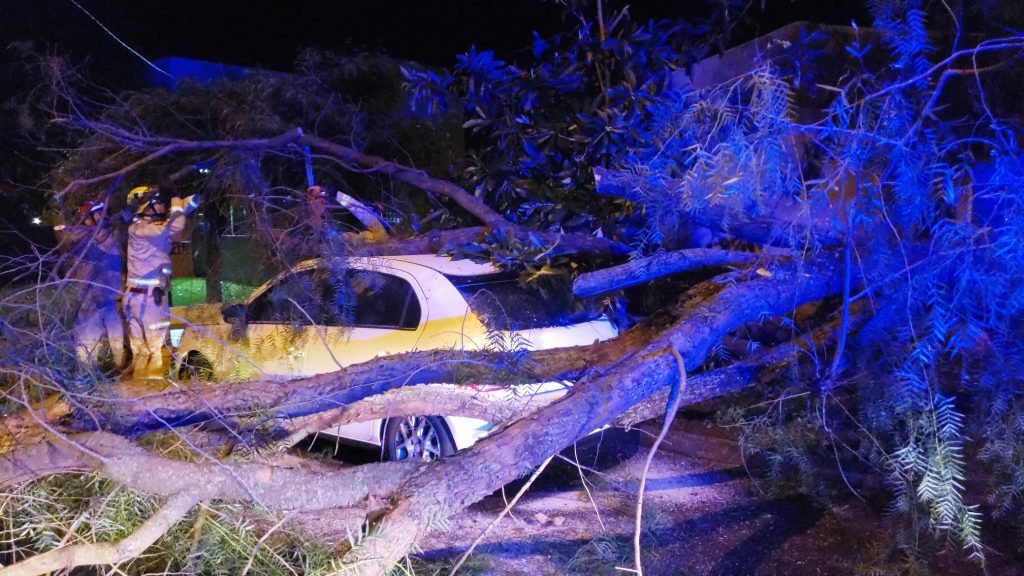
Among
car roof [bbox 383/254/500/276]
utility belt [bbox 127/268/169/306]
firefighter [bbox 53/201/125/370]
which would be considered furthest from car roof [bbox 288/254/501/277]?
utility belt [bbox 127/268/169/306]

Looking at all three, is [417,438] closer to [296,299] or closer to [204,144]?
[296,299]

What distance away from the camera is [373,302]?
18.8 feet

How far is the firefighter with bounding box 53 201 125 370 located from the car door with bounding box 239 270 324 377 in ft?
3.43

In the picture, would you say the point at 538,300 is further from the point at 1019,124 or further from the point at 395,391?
the point at 1019,124

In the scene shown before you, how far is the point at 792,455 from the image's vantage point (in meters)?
4.82

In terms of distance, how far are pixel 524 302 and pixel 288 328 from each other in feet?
5.97

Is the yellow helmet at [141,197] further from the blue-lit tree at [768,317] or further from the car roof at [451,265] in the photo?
the car roof at [451,265]

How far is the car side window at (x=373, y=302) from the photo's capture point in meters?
5.38

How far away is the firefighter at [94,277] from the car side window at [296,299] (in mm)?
1126

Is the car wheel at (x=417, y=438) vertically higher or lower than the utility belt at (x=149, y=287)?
lower

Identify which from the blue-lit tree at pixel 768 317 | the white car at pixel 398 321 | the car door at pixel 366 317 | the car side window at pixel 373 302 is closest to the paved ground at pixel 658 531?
the blue-lit tree at pixel 768 317

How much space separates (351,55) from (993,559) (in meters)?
8.31

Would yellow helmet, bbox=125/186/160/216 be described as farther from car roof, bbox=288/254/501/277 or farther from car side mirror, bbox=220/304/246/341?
car roof, bbox=288/254/501/277

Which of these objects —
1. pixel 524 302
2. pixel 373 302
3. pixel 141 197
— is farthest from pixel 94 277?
pixel 524 302
